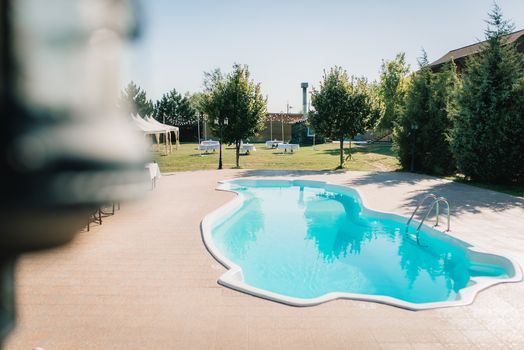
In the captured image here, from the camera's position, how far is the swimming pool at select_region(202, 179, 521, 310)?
27.1 ft

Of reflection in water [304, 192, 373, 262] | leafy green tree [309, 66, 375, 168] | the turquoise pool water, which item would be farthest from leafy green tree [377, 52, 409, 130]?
the turquoise pool water

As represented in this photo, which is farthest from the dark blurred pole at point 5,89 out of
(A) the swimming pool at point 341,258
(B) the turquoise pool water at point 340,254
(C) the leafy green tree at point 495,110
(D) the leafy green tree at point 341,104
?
(D) the leafy green tree at point 341,104

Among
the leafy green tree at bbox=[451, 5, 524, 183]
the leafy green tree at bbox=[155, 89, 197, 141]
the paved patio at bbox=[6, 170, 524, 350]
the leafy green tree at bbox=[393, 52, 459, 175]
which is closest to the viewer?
the paved patio at bbox=[6, 170, 524, 350]

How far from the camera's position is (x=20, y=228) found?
0.53 m

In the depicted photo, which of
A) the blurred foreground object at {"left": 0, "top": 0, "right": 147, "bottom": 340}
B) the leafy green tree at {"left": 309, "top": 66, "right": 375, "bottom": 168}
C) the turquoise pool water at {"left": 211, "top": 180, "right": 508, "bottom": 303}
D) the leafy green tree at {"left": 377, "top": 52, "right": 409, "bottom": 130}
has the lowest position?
the turquoise pool water at {"left": 211, "top": 180, "right": 508, "bottom": 303}

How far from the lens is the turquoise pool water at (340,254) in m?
9.16

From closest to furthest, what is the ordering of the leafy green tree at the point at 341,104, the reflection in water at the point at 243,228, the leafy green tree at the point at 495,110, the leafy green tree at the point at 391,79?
1. the reflection in water at the point at 243,228
2. the leafy green tree at the point at 495,110
3. the leafy green tree at the point at 341,104
4. the leafy green tree at the point at 391,79

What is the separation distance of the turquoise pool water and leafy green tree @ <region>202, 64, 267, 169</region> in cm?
932

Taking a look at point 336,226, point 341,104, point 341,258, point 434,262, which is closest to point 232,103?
point 341,104

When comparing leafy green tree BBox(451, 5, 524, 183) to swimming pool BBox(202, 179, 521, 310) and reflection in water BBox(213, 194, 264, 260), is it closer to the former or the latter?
swimming pool BBox(202, 179, 521, 310)

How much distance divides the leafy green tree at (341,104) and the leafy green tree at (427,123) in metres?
2.68

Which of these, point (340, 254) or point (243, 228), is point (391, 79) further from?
point (340, 254)

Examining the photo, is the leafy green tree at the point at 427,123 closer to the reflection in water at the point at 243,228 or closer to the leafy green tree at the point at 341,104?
the leafy green tree at the point at 341,104

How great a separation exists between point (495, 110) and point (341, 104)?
9.16 metres
